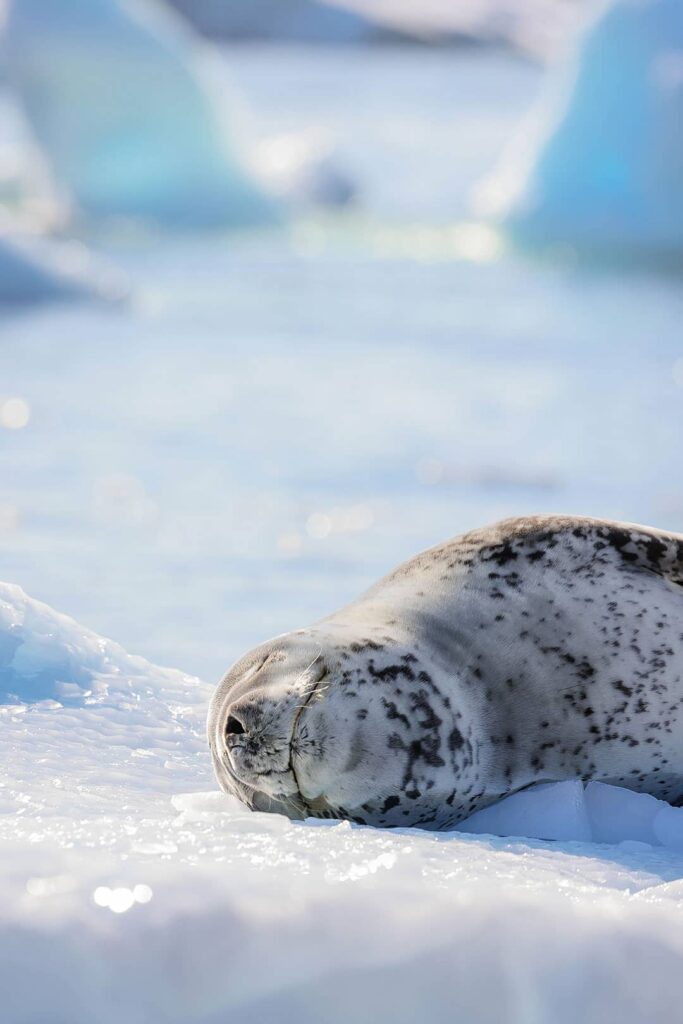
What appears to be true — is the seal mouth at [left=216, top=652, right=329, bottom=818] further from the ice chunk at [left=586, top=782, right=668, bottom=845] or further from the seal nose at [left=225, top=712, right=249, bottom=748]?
the ice chunk at [left=586, top=782, right=668, bottom=845]

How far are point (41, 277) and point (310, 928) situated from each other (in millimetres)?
8459

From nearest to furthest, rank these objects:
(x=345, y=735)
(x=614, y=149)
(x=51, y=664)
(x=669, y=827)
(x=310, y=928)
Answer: (x=310, y=928) < (x=345, y=735) < (x=669, y=827) < (x=51, y=664) < (x=614, y=149)

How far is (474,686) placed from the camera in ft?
7.04

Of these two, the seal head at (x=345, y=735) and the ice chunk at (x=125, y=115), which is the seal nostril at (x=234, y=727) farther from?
the ice chunk at (x=125, y=115)

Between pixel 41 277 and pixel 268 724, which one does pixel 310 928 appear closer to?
pixel 268 724

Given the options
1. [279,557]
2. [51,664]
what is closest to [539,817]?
[51,664]

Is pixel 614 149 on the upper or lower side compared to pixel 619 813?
upper

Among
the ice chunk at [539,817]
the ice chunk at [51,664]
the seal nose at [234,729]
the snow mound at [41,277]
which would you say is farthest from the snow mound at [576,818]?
the snow mound at [41,277]

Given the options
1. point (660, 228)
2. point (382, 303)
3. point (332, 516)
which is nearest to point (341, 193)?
point (660, 228)

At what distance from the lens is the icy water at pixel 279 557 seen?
1523 mm

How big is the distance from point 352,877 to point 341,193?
14.6 meters

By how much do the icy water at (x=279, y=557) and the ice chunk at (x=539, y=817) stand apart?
0.12 metres

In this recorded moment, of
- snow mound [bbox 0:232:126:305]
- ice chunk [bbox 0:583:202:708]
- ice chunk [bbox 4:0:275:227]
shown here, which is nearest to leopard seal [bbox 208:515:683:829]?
ice chunk [bbox 0:583:202:708]

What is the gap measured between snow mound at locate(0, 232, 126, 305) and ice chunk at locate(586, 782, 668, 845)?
7.72 m
